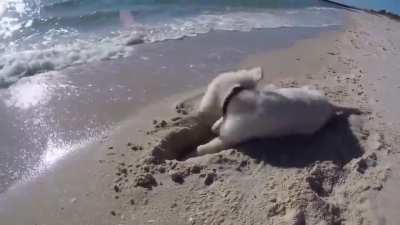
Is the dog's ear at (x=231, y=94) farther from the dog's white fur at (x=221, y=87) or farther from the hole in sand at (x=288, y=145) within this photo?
the hole in sand at (x=288, y=145)

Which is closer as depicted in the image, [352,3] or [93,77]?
[93,77]

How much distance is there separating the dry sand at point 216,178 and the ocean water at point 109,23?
1852mm

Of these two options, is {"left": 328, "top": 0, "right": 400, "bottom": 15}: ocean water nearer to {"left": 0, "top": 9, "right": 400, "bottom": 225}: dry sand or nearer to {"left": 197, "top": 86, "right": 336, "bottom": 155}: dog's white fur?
{"left": 0, "top": 9, "right": 400, "bottom": 225}: dry sand

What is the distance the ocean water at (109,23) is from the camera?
743 centimetres

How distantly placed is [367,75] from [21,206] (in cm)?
454

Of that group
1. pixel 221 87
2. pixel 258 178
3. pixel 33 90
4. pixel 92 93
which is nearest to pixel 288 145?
pixel 258 178

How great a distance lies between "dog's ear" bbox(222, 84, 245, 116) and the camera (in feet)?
17.0

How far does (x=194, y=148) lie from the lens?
5.66 m

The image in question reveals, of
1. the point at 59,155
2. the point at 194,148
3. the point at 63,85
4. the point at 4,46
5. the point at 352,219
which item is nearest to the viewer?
the point at 352,219

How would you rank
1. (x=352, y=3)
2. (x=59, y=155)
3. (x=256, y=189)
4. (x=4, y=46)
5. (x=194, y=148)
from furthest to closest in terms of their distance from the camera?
(x=352, y=3) → (x=4, y=46) → (x=194, y=148) → (x=59, y=155) → (x=256, y=189)

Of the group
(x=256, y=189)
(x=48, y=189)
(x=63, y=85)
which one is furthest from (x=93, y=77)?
(x=256, y=189)

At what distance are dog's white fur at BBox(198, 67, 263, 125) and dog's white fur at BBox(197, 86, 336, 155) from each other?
0.12m

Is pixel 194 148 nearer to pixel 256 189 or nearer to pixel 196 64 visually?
pixel 256 189

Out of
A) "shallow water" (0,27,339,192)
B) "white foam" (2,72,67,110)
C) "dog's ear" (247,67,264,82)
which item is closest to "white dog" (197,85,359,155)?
"dog's ear" (247,67,264,82)
